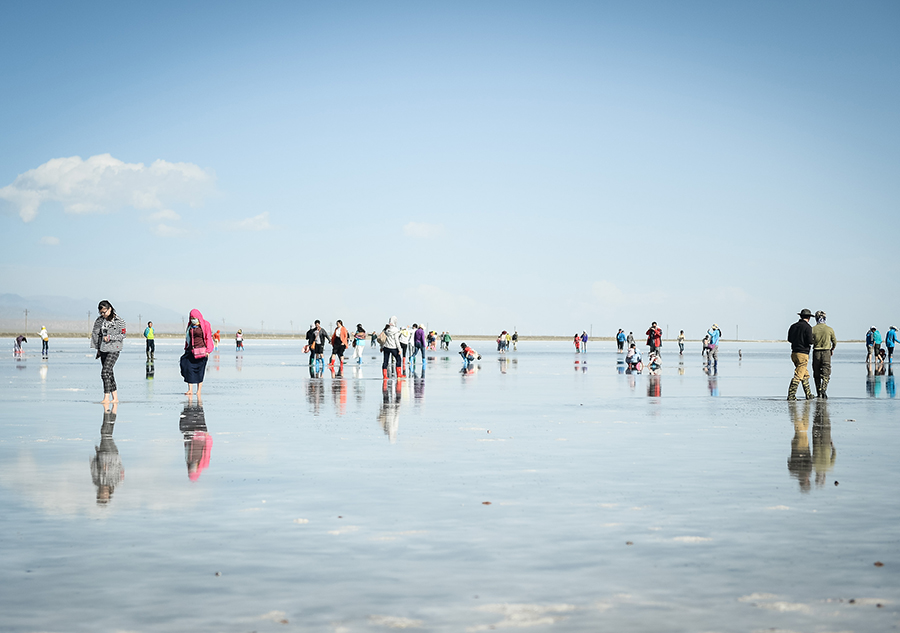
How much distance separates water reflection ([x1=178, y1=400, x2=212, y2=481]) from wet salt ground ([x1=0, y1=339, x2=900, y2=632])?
0.17m

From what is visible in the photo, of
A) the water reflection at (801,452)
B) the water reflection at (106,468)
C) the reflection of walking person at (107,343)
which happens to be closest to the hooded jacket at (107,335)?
the reflection of walking person at (107,343)

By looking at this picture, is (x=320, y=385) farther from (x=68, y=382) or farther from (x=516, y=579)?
(x=516, y=579)

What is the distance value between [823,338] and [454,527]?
16.5 m

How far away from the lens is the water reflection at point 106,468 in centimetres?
853

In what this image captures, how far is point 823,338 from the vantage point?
21.0 m

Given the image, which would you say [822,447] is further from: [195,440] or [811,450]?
[195,440]

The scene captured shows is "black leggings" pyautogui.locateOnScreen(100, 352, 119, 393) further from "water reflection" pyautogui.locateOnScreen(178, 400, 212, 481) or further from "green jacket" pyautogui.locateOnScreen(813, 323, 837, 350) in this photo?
"green jacket" pyautogui.locateOnScreen(813, 323, 837, 350)

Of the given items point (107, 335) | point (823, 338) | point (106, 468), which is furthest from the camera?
point (823, 338)

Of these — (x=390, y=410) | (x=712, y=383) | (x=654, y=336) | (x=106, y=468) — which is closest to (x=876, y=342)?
(x=654, y=336)

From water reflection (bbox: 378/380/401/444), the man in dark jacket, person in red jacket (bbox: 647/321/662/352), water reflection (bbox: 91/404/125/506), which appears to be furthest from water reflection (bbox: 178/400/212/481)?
person in red jacket (bbox: 647/321/662/352)

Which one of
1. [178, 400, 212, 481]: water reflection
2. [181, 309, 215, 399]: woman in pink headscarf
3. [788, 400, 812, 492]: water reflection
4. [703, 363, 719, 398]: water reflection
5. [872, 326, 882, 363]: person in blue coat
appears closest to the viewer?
[788, 400, 812, 492]: water reflection

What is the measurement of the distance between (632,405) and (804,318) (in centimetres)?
466

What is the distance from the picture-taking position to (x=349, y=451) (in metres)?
11.5

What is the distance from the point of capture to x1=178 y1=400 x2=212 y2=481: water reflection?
10.1 m
